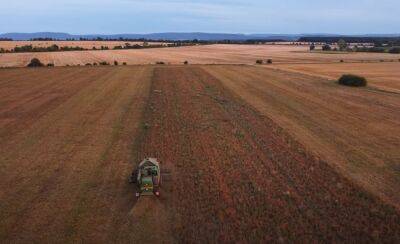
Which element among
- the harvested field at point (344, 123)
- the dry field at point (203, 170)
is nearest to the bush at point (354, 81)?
the harvested field at point (344, 123)

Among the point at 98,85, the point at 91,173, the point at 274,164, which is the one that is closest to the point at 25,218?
the point at 91,173

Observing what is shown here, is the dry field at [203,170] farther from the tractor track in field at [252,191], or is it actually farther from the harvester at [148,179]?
the harvester at [148,179]

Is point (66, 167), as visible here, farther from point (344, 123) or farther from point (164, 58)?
point (164, 58)

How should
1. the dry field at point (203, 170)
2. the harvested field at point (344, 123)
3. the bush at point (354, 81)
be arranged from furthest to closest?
the bush at point (354, 81), the harvested field at point (344, 123), the dry field at point (203, 170)

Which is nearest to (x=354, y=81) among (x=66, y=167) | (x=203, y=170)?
(x=203, y=170)

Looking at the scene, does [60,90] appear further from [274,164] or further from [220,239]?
Result: [220,239]

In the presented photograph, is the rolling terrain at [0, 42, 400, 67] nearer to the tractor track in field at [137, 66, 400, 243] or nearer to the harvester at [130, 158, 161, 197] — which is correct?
the tractor track in field at [137, 66, 400, 243]

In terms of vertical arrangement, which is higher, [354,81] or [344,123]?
[344,123]
